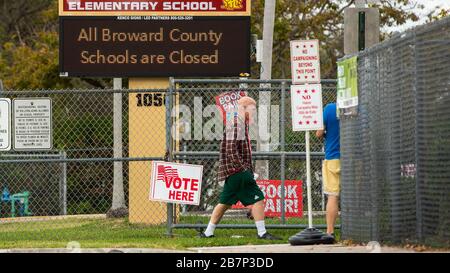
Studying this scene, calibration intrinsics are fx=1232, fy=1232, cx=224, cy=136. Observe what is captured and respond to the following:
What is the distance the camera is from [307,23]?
35750 millimetres

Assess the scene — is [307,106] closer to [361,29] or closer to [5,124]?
[361,29]

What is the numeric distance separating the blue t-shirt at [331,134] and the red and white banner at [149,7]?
3.58 meters

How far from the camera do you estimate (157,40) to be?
19.3 meters

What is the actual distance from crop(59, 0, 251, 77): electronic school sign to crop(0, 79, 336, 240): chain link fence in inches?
19.7

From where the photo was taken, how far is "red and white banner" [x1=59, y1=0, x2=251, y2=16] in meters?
19.3

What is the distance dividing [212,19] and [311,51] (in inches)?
158

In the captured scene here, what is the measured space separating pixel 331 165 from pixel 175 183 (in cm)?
243

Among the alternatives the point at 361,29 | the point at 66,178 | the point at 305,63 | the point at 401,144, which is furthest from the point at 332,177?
the point at 66,178

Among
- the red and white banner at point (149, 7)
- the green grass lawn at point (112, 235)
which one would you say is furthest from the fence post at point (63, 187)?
the red and white banner at point (149, 7)

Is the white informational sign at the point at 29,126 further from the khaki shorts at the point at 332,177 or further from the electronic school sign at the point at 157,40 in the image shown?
the khaki shorts at the point at 332,177
